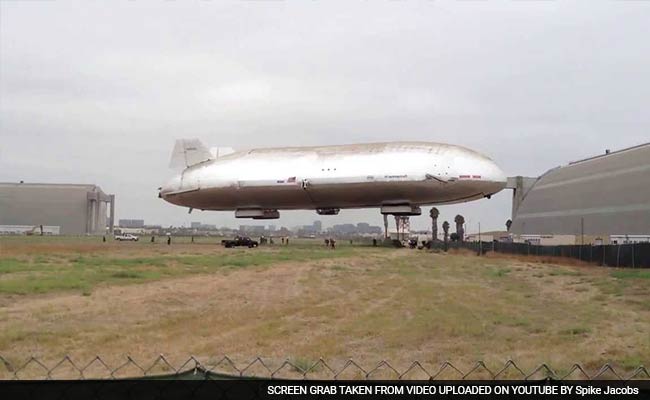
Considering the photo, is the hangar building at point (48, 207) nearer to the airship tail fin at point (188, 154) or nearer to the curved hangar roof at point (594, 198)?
the airship tail fin at point (188, 154)

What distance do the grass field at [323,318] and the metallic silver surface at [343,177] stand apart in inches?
1590

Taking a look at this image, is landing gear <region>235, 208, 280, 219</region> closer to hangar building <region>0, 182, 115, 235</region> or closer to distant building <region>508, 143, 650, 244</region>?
distant building <region>508, 143, 650, 244</region>

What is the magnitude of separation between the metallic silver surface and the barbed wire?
194 feet

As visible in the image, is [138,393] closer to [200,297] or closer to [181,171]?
[200,297]

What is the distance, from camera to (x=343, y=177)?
71.1 m

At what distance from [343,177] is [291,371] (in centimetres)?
6173

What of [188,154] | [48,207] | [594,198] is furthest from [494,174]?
[48,207]

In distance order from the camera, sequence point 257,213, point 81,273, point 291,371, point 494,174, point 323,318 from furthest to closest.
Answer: point 257,213 → point 494,174 → point 81,273 → point 323,318 → point 291,371

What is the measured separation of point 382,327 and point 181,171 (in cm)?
7349

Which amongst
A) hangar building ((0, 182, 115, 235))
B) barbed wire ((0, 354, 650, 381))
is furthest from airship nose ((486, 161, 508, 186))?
hangar building ((0, 182, 115, 235))

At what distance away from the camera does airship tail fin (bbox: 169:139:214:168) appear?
84000 mm

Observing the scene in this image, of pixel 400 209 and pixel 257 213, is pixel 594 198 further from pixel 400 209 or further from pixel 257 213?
pixel 257 213

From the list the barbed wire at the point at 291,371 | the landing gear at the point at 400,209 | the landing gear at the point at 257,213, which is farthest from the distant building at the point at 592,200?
the barbed wire at the point at 291,371

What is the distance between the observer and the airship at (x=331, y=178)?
68812 mm
